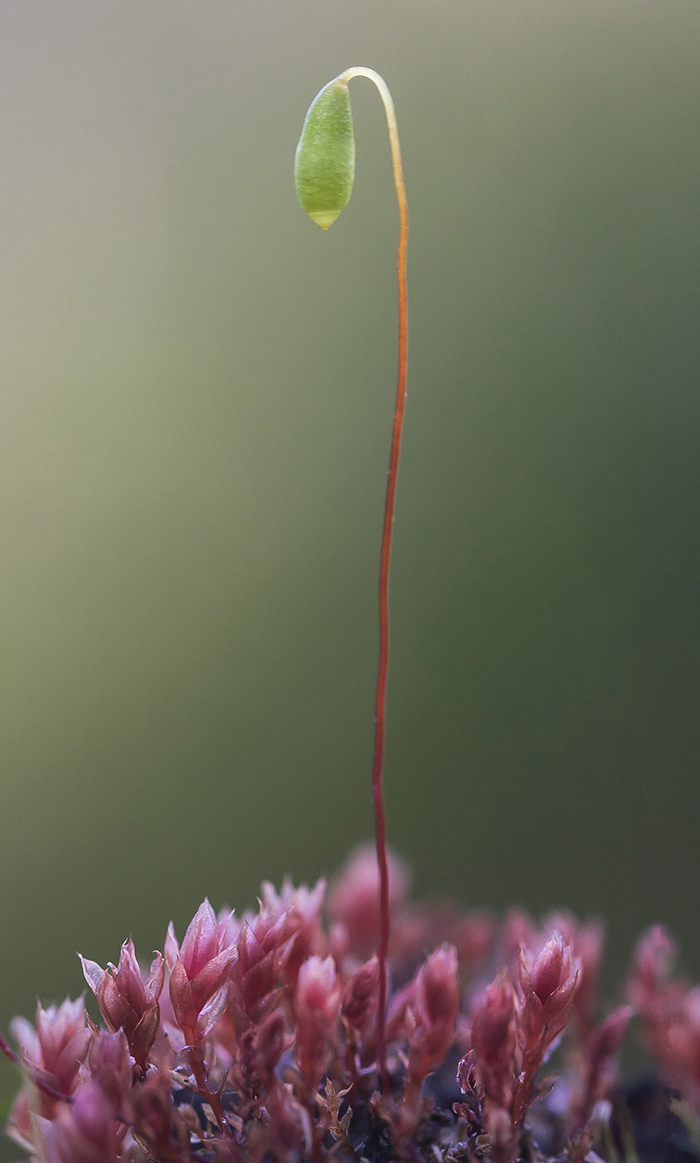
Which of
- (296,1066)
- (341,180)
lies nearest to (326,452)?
(341,180)

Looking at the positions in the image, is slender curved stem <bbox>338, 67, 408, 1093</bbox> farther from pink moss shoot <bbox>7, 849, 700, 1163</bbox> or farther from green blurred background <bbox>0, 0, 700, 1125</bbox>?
green blurred background <bbox>0, 0, 700, 1125</bbox>

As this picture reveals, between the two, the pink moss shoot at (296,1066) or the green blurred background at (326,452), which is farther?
the green blurred background at (326,452)

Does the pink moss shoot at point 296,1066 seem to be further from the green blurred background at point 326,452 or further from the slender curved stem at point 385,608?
the green blurred background at point 326,452

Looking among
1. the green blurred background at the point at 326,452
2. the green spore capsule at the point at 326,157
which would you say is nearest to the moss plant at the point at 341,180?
the green spore capsule at the point at 326,157

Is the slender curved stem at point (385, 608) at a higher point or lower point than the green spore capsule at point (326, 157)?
lower

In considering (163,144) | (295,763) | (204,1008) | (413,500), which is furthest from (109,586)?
(204,1008)

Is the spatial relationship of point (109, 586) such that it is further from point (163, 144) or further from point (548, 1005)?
point (548, 1005)

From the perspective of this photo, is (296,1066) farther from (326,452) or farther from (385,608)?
(326,452)
